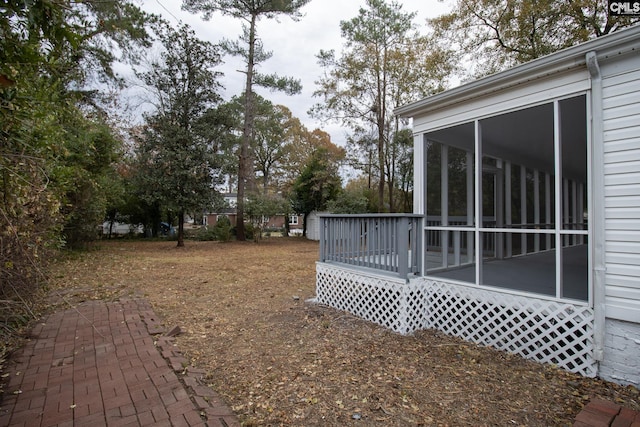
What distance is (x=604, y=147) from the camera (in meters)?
2.91

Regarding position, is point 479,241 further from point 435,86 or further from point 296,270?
point 435,86

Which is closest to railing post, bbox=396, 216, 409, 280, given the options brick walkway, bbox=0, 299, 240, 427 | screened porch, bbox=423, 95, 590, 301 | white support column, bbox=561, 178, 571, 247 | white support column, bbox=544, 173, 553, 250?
screened porch, bbox=423, 95, 590, 301

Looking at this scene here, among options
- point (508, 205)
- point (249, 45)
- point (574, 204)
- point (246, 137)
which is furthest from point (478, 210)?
point (249, 45)

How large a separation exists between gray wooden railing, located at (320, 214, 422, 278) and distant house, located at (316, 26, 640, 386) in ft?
0.06

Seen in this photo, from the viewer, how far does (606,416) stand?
2342 millimetres

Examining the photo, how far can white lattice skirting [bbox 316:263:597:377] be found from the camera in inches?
121

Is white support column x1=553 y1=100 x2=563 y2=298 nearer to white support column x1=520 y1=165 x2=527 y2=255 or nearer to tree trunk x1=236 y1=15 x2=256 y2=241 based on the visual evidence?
white support column x1=520 y1=165 x2=527 y2=255

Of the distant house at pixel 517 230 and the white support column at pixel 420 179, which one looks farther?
the white support column at pixel 420 179

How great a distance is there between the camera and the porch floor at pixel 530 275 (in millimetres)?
4086

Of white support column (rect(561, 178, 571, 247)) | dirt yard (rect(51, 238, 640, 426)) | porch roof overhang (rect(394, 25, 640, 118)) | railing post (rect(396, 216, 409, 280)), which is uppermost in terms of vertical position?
porch roof overhang (rect(394, 25, 640, 118))

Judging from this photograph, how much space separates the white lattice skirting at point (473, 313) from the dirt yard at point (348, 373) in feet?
0.50

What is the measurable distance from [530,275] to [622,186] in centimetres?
253

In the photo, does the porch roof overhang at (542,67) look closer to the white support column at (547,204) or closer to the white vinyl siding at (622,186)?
the white vinyl siding at (622,186)

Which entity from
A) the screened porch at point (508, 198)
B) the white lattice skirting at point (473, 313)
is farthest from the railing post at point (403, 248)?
the screened porch at point (508, 198)
